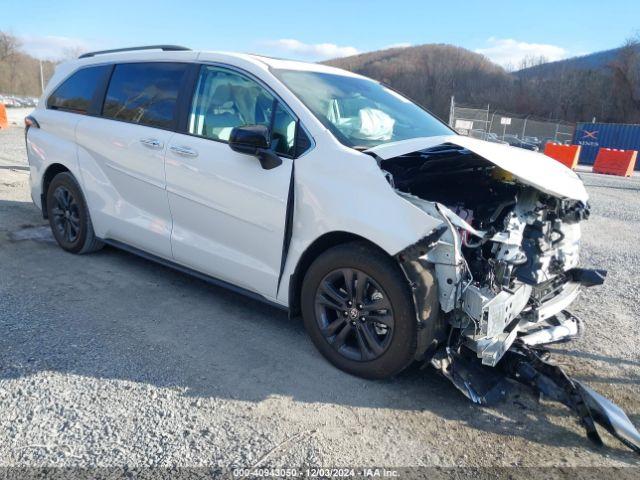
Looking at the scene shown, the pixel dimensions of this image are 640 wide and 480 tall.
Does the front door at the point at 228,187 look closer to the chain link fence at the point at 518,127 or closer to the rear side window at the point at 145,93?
the rear side window at the point at 145,93

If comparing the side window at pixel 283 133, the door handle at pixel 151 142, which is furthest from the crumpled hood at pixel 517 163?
the door handle at pixel 151 142

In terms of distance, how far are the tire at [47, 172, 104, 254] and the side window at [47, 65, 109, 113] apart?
696mm

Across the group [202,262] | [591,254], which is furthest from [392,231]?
[591,254]

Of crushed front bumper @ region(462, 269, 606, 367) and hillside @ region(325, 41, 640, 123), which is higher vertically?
hillside @ region(325, 41, 640, 123)

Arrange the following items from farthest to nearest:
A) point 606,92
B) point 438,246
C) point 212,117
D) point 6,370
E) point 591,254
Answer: point 606,92, point 591,254, point 212,117, point 6,370, point 438,246

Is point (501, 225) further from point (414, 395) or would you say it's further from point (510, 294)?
point (414, 395)

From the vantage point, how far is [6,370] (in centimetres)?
307

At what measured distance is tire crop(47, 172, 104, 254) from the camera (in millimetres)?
5004

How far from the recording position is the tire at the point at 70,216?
5.00 metres

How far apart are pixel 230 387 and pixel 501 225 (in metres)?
1.96

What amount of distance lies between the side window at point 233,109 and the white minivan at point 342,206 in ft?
0.04

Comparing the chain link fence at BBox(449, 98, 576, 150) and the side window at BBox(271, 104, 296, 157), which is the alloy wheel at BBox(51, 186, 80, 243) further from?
the chain link fence at BBox(449, 98, 576, 150)

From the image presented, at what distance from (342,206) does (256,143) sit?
740 mm

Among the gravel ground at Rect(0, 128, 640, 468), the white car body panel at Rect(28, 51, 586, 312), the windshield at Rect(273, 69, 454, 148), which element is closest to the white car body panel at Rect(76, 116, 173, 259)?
the white car body panel at Rect(28, 51, 586, 312)
